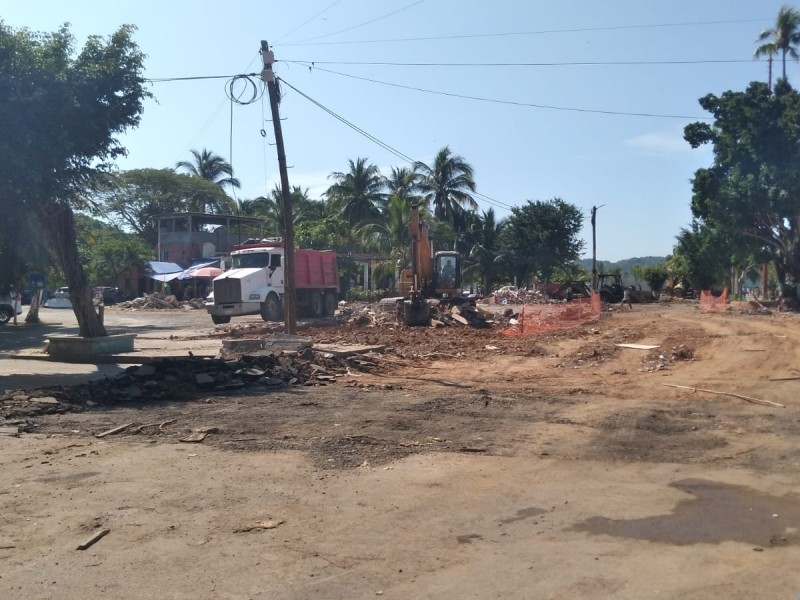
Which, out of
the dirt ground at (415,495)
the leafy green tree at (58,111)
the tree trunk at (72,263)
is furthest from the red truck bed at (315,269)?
the dirt ground at (415,495)

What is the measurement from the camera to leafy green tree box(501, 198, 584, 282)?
212ft

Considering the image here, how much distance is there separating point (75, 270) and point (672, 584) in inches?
668

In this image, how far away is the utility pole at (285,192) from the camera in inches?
Result: 769

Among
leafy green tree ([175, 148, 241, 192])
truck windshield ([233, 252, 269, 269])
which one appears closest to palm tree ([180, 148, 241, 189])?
leafy green tree ([175, 148, 241, 192])

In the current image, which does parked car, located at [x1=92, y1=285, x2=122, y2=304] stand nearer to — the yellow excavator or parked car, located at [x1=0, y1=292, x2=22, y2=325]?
parked car, located at [x1=0, y1=292, x2=22, y2=325]

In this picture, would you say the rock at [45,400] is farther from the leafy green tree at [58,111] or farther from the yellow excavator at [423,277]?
the yellow excavator at [423,277]

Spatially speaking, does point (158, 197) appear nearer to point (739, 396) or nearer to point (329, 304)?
point (329, 304)

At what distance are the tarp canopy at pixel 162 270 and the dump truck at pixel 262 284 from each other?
26.7 m

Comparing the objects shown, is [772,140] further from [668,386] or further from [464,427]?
[464,427]

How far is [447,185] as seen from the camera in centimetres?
6253

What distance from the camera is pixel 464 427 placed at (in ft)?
31.6

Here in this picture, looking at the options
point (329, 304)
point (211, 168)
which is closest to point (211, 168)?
point (211, 168)

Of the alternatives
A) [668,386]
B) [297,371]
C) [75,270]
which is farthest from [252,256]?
[668,386]

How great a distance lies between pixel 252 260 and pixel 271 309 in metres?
2.17
